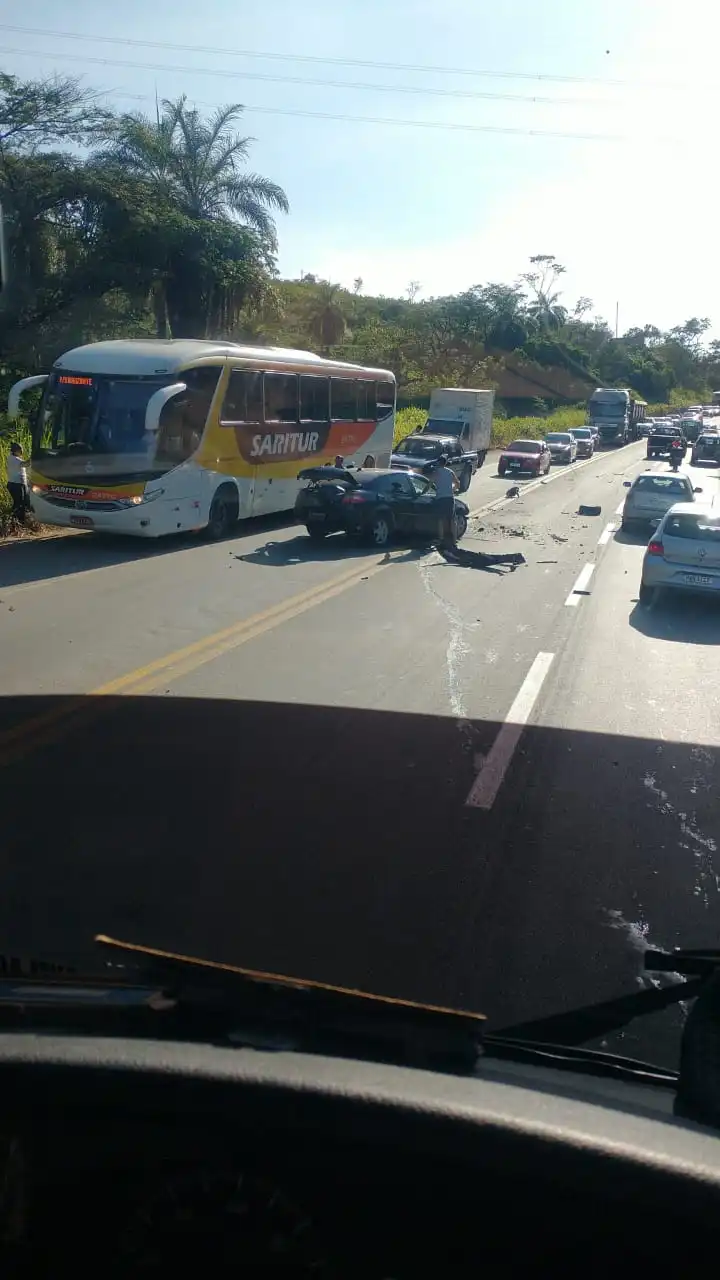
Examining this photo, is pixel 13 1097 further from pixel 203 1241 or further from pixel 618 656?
pixel 618 656

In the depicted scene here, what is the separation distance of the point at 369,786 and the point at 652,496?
19.4 metres

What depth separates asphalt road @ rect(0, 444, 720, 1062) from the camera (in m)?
5.17

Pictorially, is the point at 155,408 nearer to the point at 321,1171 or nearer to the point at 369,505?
the point at 369,505

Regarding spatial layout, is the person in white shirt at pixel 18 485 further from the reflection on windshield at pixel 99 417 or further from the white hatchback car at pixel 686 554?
the white hatchback car at pixel 686 554

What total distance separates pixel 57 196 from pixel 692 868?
32.7 metres

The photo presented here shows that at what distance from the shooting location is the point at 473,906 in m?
5.65

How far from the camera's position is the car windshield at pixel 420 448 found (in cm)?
3400

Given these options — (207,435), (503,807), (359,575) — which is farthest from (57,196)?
(503,807)

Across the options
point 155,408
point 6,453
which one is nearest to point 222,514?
point 155,408

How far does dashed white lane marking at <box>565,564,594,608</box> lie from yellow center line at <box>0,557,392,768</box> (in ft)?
10.3

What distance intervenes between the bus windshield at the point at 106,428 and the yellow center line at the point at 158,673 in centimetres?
428

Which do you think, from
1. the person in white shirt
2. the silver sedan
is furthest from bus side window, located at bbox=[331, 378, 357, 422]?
the person in white shirt

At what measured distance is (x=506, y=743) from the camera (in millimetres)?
8789

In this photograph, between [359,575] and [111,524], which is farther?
[111,524]
